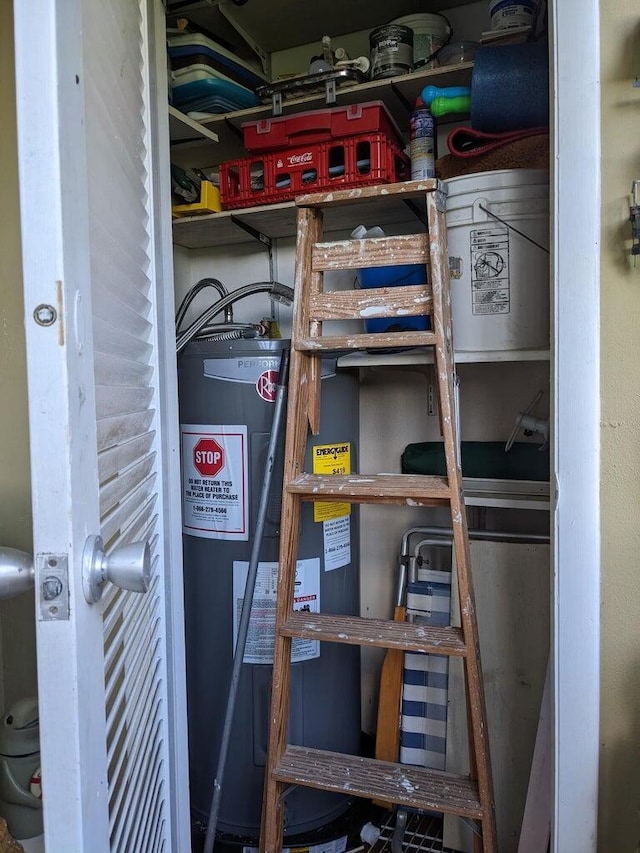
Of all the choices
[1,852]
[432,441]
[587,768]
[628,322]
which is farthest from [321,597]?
[628,322]

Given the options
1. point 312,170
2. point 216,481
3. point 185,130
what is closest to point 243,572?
point 216,481

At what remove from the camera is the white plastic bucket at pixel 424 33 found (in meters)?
1.53

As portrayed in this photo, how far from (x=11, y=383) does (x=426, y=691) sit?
1250 mm

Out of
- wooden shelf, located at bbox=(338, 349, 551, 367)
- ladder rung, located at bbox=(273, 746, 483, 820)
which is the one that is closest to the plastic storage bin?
wooden shelf, located at bbox=(338, 349, 551, 367)

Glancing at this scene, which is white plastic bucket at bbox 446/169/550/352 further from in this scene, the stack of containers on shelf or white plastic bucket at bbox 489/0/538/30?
white plastic bucket at bbox 489/0/538/30

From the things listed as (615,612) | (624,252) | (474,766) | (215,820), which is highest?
(624,252)

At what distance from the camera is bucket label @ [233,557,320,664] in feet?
4.92

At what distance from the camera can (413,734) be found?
1576 millimetres

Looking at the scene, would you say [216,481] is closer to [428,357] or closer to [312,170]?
[428,357]

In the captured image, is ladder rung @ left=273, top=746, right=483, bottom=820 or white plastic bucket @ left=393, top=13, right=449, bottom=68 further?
white plastic bucket @ left=393, top=13, right=449, bottom=68

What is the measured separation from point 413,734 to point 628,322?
1.17 metres

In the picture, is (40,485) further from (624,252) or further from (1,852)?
(624,252)

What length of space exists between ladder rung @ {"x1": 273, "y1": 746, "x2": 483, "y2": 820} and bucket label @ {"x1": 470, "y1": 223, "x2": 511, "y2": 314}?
0.97 meters

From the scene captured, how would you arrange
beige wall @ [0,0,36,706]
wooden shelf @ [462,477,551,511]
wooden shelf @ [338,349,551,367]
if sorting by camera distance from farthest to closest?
wooden shelf @ [462,477,551,511] < wooden shelf @ [338,349,551,367] < beige wall @ [0,0,36,706]
